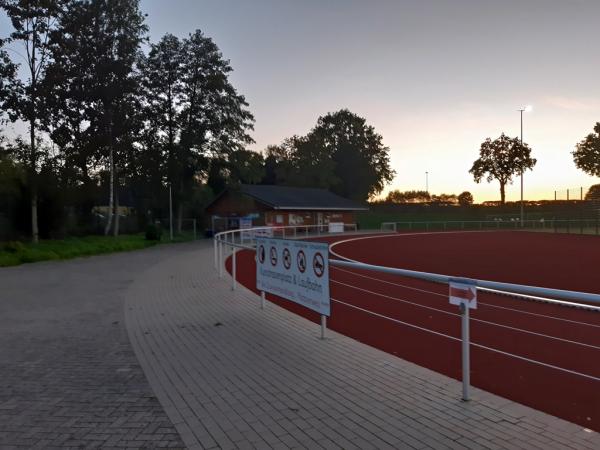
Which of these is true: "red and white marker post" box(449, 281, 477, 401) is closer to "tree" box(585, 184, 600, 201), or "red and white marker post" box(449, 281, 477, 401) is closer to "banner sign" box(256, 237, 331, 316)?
"banner sign" box(256, 237, 331, 316)

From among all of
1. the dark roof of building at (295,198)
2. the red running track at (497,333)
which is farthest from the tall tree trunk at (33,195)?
the dark roof of building at (295,198)

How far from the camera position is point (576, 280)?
1334 centimetres

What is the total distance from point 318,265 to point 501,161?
296 feet

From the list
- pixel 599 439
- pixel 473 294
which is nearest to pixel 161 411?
pixel 473 294

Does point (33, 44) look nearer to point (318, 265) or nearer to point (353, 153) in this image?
point (318, 265)

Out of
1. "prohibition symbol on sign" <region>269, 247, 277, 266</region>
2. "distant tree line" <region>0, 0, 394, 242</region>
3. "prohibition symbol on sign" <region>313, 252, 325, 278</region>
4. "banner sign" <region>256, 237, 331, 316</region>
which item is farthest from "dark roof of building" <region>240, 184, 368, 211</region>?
"prohibition symbol on sign" <region>313, 252, 325, 278</region>

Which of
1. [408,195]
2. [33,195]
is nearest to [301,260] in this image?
[33,195]

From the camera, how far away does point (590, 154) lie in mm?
75562

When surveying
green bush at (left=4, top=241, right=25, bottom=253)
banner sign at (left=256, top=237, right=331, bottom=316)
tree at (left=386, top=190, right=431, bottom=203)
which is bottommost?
green bush at (left=4, top=241, right=25, bottom=253)

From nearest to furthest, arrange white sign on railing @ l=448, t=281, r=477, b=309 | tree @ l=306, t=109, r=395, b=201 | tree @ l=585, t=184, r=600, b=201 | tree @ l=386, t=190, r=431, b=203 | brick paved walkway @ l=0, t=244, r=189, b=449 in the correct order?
brick paved walkway @ l=0, t=244, r=189, b=449 < white sign on railing @ l=448, t=281, r=477, b=309 < tree @ l=585, t=184, r=600, b=201 < tree @ l=306, t=109, r=395, b=201 < tree @ l=386, t=190, r=431, b=203

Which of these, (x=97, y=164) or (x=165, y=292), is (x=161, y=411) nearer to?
(x=165, y=292)

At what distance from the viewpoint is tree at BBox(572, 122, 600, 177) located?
7512cm

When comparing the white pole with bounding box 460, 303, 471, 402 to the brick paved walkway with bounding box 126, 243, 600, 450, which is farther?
the white pole with bounding box 460, 303, 471, 402

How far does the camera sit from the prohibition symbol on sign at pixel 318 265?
21.0 feet
